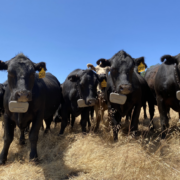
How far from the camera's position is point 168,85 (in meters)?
4.65

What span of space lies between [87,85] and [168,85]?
7.37 ft

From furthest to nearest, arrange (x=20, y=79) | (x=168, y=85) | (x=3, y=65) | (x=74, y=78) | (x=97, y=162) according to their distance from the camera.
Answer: (x=74, y=78) → (x=168, y=85) → (x=3, y=65) → (x=97, y=162) → (x=20, y=79)

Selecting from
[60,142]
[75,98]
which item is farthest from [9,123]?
[75,98]

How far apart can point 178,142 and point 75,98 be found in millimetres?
3169

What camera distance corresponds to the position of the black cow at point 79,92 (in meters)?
5.27

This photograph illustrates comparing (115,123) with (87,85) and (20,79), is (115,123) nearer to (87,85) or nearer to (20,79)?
(87,85)

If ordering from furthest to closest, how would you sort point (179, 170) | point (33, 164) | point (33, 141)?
point (33, 141)
point (33, 164)
point (179, 170)

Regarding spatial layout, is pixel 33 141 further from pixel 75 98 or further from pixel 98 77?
pixel 98 77

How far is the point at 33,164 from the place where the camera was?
3.74m

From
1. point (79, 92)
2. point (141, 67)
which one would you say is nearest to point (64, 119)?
point (79, 92)

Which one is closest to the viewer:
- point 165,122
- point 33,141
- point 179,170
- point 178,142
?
point 179,170

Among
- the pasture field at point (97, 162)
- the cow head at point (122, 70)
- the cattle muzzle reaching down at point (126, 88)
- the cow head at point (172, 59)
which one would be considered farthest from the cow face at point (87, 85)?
the cow head at point (172, 59)

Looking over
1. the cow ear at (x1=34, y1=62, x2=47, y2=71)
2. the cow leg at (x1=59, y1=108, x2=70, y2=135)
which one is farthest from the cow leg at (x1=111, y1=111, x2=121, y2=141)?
the cow ear at (x1=34, y1=62, x2=47, y2=71)

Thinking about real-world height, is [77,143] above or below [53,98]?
below
